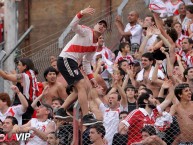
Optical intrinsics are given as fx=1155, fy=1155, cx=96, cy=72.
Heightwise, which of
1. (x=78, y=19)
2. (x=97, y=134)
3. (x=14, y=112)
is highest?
(x=78, y=19)

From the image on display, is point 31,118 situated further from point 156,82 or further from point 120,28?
point 120,28

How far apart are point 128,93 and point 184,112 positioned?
2.22 meters

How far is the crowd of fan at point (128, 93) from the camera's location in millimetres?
18234

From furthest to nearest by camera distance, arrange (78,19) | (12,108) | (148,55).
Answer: (148,55)
(12,108)
(78,19)

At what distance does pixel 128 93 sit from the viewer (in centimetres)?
2017

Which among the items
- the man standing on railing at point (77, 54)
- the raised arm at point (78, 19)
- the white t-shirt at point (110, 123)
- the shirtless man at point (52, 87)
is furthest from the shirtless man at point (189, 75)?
the shirtless man at point (52, 87)

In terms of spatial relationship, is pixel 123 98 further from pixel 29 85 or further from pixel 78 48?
pixel 29 85

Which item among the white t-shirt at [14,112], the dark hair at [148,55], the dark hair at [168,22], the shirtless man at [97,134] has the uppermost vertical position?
the dark hair at [168,22]

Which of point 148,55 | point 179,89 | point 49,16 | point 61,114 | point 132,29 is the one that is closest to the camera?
point 179,89

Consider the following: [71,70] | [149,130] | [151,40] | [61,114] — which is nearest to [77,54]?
[71,70]

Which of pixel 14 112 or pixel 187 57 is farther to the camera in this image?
pixel 187 57

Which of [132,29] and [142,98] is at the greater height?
[132,29]

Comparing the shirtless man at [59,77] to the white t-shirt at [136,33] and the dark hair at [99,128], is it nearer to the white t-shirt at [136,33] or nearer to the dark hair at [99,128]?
the white t-shirt at [136,33]

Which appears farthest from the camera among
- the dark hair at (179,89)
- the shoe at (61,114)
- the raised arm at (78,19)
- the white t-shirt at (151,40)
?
the white t-shirt at (151,40)
